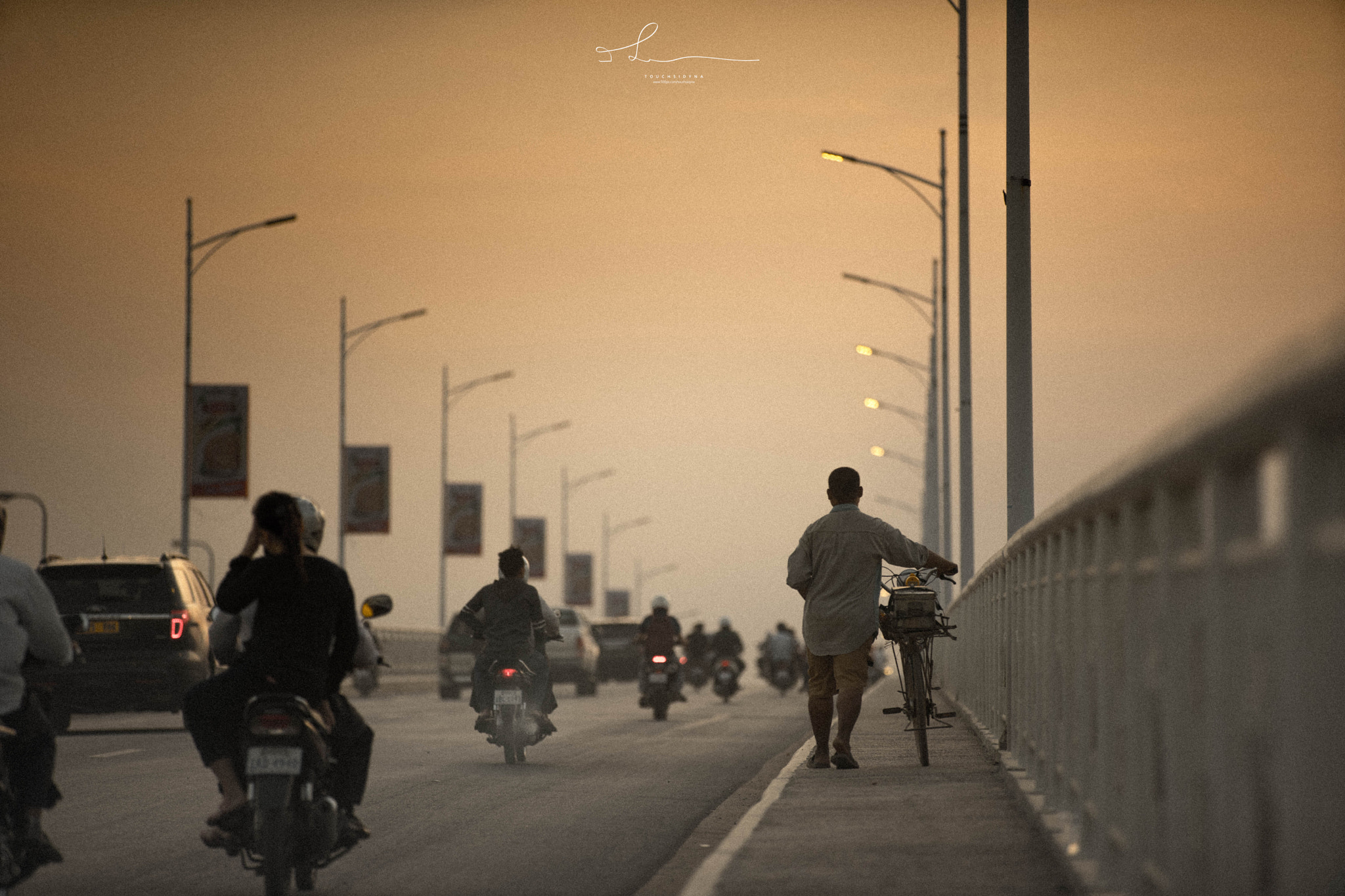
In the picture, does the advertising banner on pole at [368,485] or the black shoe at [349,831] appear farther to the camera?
the advertising banner on pole at [368,485]

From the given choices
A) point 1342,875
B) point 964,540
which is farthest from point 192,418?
point 1342,875

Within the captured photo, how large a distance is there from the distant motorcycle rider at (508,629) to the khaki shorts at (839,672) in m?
4.12

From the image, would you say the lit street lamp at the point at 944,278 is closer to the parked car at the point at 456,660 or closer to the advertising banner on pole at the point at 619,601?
the parked car at the point at 456,660

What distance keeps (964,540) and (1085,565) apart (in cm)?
2566

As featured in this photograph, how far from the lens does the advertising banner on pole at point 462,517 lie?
6159 cm

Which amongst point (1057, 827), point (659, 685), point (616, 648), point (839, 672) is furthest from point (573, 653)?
point (1057, 827)

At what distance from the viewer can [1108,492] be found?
6.04m

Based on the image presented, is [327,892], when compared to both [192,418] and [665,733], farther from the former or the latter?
[192,418]

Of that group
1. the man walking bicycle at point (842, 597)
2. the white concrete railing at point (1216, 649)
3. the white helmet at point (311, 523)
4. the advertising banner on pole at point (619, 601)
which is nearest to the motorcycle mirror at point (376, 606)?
the white helmet at point (311, 523)

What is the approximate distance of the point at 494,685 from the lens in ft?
52.0

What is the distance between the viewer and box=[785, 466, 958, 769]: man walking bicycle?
11891mm

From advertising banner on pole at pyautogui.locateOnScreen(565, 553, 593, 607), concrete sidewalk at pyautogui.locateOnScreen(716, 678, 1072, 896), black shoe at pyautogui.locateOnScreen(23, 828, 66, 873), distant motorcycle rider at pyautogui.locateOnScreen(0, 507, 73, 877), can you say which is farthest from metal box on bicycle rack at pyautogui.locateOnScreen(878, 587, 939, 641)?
advertising banner on pole at pyautogui.locateOnScreen(565, 553, 593, 607)

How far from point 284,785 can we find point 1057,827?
3.15m

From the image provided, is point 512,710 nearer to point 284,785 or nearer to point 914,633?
point 914,633
